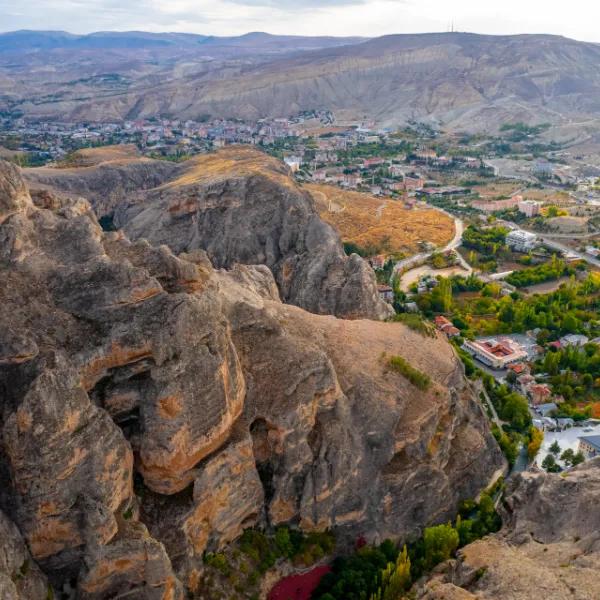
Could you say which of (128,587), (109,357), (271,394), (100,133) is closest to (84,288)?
(109,357)

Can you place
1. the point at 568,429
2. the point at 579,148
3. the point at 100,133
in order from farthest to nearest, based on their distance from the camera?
1. the point at 100,133
2. the point at 579,148
3. the point at 568,429

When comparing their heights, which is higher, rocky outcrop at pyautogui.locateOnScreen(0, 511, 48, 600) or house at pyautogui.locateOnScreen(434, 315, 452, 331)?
rocky outcrop at pyautogui.locateOnScreen(0, 511, 48, 600)

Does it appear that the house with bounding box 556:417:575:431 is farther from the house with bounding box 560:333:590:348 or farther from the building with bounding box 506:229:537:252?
the building with bounding box 506:229:537:252

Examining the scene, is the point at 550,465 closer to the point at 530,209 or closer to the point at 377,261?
the point at 377,261

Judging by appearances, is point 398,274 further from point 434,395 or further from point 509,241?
point 434,395

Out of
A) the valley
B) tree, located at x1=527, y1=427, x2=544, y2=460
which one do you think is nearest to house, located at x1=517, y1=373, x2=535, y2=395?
the valley

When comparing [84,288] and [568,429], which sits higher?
[84,288]
